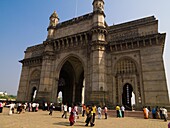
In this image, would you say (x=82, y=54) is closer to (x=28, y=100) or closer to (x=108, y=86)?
(x=108, y=86)

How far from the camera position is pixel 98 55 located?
20.3 meters

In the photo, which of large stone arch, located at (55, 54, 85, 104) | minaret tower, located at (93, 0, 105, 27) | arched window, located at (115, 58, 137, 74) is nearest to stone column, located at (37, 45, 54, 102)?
large stone arch, located at (55, 54, 85, 104)

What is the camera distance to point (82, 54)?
23.0 m

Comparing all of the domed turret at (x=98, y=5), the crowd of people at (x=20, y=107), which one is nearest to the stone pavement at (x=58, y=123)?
the crowd of people at (x=20, y=107)

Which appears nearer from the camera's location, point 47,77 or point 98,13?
point 98,13

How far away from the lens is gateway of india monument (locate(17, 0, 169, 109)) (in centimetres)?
1794

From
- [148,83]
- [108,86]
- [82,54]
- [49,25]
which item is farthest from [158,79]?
[49,25]

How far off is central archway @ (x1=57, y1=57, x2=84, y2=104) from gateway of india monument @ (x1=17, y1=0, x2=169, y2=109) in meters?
2.60

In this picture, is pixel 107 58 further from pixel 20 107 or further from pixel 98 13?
pixel 20 107

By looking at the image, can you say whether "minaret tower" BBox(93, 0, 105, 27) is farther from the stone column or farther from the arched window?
the stone column

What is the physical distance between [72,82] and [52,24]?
42.0ft

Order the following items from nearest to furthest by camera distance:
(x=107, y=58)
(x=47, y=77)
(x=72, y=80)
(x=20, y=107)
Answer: (x=20, y=107), (x=107, y=58), (x=47, y=77), (x=72, y=80)

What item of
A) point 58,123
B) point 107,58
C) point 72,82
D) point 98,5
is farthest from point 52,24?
point 58,123

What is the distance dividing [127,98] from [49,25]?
20.0m
